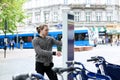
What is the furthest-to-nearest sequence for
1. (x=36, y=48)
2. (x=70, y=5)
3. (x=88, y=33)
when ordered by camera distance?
1. (x=70, y=5)
2. (x=88, y=33)
3. (x=36, y=48)

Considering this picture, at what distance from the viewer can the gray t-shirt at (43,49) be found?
904 centimetres

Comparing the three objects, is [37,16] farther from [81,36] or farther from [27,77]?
[27,77]

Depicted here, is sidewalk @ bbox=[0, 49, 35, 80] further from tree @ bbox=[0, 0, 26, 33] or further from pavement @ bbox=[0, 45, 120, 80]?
tree @ bbox=[0, 0, 26, 33]

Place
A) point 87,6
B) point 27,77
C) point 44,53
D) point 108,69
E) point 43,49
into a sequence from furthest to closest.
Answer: point 87,6, point 43,49, point 44,53, point 108,69, point 27,77

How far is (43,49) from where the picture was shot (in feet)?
30.1

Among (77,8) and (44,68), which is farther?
(77,8)

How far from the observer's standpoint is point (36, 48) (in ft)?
29.8

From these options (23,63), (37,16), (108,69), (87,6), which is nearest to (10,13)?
(23,63)

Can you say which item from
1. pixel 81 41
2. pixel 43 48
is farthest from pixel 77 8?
pixel 43 48

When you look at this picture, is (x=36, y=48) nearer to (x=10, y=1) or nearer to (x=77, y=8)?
(x=10, y=1)

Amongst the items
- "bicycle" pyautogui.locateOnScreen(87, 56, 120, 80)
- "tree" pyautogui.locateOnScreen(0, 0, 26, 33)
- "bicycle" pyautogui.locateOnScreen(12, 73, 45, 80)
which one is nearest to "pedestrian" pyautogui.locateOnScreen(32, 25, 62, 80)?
"bicycle" pyautogui.locateOnScreen(87, 56, 120, 80)

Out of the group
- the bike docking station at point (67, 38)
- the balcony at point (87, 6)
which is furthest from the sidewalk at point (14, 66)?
the balcony at point (87, 6)

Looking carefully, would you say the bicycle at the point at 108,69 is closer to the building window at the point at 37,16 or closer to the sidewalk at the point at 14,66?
the sidewalk at the point at 14,66

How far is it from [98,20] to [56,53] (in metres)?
85.2
